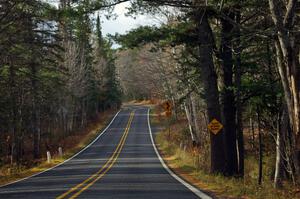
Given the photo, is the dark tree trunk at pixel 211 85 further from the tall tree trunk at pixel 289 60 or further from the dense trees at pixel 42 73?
the tall tree trunk at pixel 289 60

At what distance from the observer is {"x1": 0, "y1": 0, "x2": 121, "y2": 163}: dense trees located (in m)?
19.6

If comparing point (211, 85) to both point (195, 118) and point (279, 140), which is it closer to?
point (279, 140)

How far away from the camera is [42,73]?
38469 millimetres

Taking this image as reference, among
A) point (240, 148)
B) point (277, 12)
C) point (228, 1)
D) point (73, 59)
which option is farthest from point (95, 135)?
point (277, 12)

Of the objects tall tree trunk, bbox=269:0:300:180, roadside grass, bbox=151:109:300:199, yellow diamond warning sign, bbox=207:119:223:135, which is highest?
tall tree trunk, bbox=269:0:300:180

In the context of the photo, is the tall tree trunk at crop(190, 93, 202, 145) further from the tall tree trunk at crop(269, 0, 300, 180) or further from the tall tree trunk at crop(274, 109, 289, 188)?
the tall tree trunk at crop(269, 0, 300, 180)

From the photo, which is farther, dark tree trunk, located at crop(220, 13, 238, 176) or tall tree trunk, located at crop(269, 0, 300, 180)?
dark tree trunk, located at crop(220, 13, 238, 176)

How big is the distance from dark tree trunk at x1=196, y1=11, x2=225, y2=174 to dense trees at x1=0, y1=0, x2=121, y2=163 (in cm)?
374

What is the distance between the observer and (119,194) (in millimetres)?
13648

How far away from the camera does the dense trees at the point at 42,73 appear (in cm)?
1956

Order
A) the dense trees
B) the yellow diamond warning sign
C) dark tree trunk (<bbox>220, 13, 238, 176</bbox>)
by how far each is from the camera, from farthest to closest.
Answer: dark tree trunk (<bbox>220, 13, 238, 176</bbox>), the dense trees, the yellow diamond warning sign

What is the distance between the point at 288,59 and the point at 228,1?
626 cm

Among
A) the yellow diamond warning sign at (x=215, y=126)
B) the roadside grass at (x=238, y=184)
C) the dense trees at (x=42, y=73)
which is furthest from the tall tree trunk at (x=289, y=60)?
the yellow diamond warning sign at (x=215, y=126)

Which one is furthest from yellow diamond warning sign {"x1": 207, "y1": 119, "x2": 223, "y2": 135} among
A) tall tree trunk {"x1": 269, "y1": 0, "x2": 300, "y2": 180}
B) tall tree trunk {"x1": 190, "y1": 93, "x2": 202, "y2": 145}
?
tall tree trunk {"x1": 190, "y1": 93, "x2": 202, "y2": 145}
